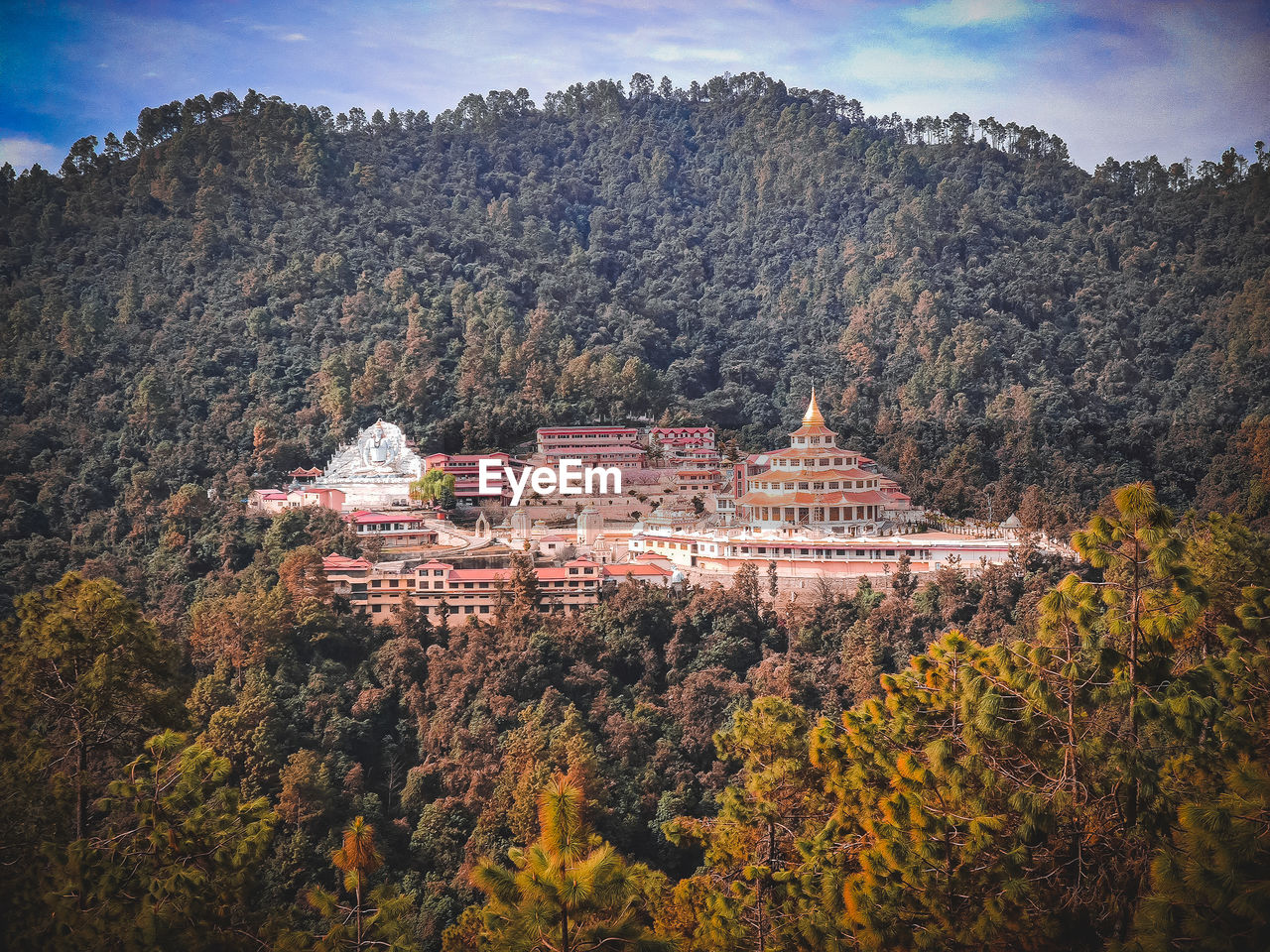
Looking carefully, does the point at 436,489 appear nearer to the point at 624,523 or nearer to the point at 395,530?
the point at 395,530

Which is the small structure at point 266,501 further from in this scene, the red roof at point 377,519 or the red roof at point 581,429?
the red roof at point 581,429

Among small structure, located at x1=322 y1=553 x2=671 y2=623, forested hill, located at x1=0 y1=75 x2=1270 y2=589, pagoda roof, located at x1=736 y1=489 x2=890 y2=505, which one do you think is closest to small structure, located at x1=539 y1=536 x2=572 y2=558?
small structure, located at x1=322 y1=553 x2=671 y2=623

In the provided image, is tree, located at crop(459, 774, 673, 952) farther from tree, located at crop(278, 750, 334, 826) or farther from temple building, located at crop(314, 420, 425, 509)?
temple building, located at crop(314, 420, 425, 509)

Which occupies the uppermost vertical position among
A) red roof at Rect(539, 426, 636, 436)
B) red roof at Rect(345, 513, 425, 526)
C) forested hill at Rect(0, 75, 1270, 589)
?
forested hill at Rect(0, 75, 1270, 589)

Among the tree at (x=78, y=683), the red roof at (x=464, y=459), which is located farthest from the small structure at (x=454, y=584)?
the tree at (x=78, y=683)

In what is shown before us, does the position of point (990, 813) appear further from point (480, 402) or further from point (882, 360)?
point (882, 360)

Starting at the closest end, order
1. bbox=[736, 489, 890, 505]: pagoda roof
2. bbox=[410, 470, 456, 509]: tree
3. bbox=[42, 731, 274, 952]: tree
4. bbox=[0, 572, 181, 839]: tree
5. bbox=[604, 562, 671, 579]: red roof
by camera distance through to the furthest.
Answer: bbox=[42, 731, 274, 952]: tree, bbox=[0, 572, 181, 839]: tree, bbox=[604, 562, 671, 579]: red roof, bbox=[736, 489, 890, 505]: pagoda roof, bbox=[410, 470, 456, 509]: tree

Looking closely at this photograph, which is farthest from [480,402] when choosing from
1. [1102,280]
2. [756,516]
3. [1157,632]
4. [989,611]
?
[1157,632]
